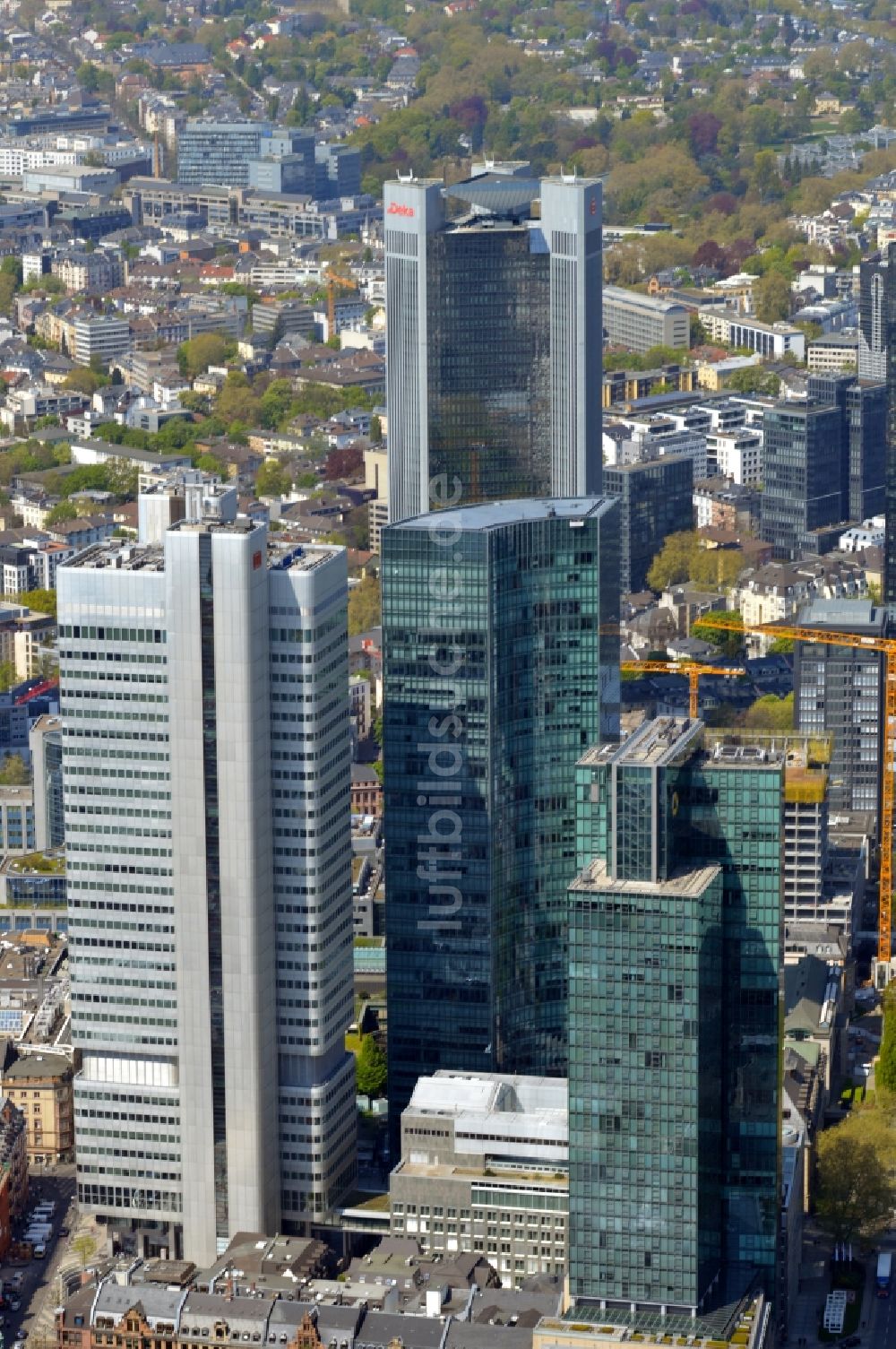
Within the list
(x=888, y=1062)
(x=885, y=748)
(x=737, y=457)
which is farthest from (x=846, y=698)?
(x=737, y=457)

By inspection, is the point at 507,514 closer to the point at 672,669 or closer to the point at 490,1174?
the point at 490,1174

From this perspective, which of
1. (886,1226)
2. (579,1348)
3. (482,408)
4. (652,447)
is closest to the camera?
(579,1348)

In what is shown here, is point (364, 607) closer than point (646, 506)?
Yes

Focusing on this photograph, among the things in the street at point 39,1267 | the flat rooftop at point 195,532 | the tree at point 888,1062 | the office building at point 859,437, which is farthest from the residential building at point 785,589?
the flat rooftop at point 195,532

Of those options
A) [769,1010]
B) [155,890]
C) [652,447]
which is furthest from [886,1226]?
[652,447]

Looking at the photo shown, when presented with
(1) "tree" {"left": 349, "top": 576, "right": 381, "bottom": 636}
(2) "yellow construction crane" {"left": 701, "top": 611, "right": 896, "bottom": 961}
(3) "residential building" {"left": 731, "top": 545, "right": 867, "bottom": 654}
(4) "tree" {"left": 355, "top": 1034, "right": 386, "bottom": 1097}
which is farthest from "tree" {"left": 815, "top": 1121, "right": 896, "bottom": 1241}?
(1) "tree" {"left": 349, "top": 576, "right": 381, "bottom": 636}

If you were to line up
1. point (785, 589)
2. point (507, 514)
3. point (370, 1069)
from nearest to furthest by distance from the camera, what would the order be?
1. point (507, 514)
2. point (370, 1069)
3. point (785, 589)

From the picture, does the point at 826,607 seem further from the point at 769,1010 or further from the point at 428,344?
the point at 769,1010
